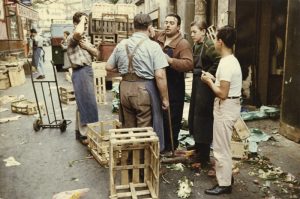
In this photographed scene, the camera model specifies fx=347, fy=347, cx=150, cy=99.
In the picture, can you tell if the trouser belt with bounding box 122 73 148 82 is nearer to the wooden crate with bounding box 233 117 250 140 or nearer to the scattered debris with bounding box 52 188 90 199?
the scattered debris with bounding box 52 188 90 199

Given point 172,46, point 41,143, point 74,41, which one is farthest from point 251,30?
point 41,143

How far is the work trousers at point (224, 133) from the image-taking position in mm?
4379

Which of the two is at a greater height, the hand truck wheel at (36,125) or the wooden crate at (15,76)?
the wooden crate at (15,76)

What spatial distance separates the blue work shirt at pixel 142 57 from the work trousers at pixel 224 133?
95 centimetres

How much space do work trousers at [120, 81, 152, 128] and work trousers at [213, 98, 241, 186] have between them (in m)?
0.92

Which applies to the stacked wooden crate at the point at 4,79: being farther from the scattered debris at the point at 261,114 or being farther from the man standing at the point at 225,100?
the man standing at the point at 225,100

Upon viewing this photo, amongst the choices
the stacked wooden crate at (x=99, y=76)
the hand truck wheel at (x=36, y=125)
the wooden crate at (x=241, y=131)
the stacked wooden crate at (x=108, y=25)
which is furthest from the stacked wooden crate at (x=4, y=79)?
the wooden crate at (x=241, y=131)

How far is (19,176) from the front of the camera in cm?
531

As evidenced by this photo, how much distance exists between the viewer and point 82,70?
6.50 meters

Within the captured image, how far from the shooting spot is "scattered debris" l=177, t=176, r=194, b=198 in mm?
4610

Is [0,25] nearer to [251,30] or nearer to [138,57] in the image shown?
[251,30]

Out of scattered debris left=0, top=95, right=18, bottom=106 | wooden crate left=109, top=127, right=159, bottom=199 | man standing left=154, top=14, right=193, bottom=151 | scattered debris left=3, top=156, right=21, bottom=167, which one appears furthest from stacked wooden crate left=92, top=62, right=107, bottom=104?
wooden crate left=109, top=127, right=159, bottom=199

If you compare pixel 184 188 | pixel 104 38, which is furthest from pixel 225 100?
pixel 104 38

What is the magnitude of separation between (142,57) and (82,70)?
7.54 feet
